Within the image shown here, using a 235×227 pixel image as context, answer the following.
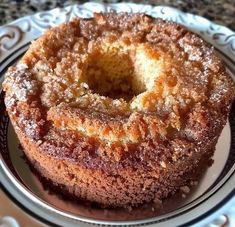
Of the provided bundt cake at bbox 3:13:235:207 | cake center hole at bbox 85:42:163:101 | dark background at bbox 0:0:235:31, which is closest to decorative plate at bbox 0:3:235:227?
bundt cake at bbox 3:13:235:207

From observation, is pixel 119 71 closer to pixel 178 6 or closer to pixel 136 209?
pixel 136 209

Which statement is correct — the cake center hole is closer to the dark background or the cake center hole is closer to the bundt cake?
the bundt cake

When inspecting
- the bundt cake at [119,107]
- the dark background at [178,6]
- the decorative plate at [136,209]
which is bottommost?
the decorative plate at [136,209]

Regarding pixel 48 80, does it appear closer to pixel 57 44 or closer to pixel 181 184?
pixel 57 44

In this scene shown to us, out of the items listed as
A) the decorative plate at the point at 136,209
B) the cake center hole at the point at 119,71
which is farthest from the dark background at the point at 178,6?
the cake center hole at the point at 119,71

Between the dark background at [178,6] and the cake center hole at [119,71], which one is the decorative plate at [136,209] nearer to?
the cake center hole at [119,71]

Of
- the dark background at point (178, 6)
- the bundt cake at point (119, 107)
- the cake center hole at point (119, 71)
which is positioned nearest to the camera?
the bundt cake at point (119, 107)

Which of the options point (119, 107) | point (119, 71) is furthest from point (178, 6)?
point (119, 107)
